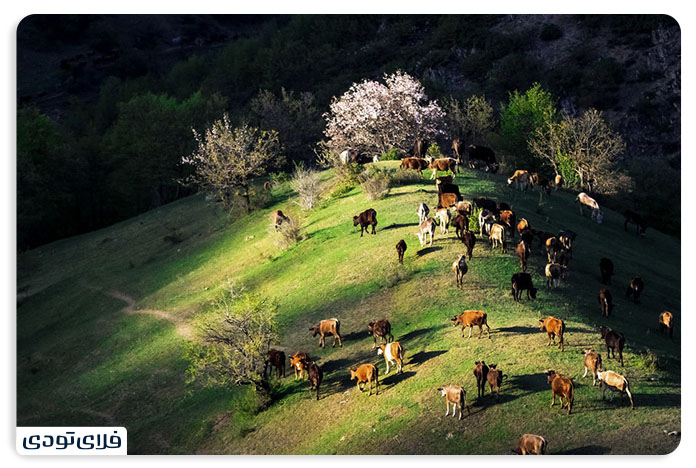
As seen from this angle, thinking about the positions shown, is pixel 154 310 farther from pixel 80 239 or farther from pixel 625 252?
→ pixel 80 239

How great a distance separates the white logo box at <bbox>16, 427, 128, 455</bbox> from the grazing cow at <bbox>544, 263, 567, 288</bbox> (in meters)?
20.8

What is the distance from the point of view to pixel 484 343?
1313 inches

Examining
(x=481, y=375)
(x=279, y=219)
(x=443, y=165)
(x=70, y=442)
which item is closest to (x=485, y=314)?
(x=481, y=375)

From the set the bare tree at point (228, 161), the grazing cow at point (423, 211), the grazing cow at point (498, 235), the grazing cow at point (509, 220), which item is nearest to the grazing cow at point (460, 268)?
the grazing cow at point (498, 235)

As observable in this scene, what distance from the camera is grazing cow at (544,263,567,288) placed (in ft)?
131

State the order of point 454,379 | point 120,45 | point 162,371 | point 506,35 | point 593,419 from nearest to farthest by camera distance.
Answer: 1. point 593,419
2. point 454,379
3. point 162,371
4. point 506,35
5. point 120,45

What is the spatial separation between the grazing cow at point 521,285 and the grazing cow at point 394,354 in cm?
771

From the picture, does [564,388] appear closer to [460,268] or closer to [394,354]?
[394,354]

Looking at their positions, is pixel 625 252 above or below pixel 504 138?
below

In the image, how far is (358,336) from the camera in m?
37.5

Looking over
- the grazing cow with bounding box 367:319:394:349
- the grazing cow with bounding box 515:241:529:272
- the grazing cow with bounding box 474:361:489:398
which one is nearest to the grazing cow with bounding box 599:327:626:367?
the grazing cow with bounding box 474:361:489:398

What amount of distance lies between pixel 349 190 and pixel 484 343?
33.1 metres

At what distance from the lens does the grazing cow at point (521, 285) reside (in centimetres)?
3781

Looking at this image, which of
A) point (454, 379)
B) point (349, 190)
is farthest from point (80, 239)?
point (454, 379)
